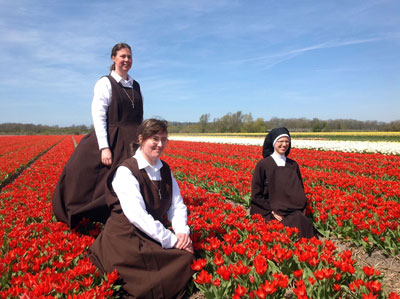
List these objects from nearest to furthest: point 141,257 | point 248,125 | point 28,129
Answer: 1. point 141,257
2. point 248,125
3. point 28,129

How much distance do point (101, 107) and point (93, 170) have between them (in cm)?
80

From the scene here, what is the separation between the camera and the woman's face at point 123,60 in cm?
352

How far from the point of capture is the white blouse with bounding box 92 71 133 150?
3.44 meters

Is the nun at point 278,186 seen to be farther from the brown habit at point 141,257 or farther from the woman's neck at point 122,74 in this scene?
the woman's neck at point 122,74

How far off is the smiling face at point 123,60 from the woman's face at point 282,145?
251 cm

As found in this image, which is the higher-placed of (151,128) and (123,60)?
(123,60)

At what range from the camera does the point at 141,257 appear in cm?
248

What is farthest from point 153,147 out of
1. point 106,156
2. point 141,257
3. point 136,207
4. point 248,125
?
point 248,125

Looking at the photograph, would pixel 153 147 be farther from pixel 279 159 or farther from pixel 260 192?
pixel 279 159

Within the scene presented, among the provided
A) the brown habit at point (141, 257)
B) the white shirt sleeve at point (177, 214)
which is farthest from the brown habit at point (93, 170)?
the white shirt sleeve at point (177, 214)

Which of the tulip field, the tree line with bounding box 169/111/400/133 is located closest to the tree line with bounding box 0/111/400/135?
the tree line with bounding box 169/111/400/133

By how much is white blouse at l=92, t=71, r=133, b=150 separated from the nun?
8.00 ft

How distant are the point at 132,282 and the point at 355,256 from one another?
2.88 m

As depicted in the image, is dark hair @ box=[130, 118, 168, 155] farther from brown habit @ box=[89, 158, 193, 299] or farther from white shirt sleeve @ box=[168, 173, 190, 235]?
white shirt sleeve @ box=[168, 173, 190, 235]
